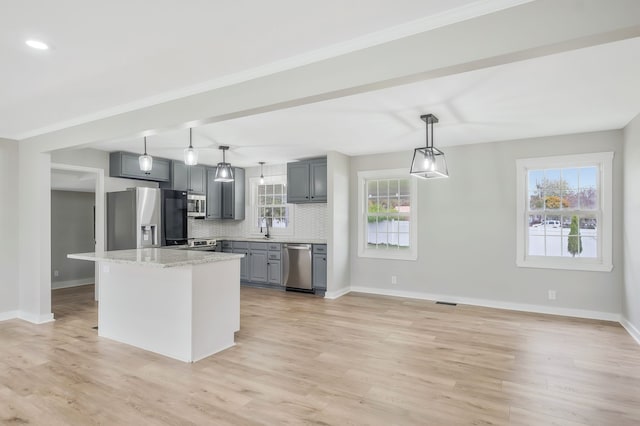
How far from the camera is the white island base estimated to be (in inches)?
133

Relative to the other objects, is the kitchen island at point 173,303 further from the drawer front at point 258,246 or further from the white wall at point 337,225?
the drawer front at point 258,246

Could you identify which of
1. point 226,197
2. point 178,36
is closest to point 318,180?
point 226,197

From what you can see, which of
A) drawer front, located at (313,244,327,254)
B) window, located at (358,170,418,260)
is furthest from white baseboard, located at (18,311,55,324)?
window, located at (358,170,418,260)

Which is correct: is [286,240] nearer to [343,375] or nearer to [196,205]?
[196,205]

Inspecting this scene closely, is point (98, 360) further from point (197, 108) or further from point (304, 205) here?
point (304, 205)

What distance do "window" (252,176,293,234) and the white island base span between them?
3.56 metres

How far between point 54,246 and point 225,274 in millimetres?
5325

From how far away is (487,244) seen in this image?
5.44 m

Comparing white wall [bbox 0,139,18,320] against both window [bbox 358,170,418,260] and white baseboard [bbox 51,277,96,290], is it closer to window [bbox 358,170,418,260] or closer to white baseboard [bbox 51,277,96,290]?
white baseboard [bbox 51,277,96,290]

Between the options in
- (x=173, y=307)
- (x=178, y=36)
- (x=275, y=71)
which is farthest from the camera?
(x=173, y=307)

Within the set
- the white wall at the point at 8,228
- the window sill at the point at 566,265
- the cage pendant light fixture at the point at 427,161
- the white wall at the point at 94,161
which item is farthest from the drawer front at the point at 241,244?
the window sill at the point at 566,265

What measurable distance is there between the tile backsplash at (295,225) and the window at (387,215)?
0.83 metres

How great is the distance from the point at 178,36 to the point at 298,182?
4582 mm

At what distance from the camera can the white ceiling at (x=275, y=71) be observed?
6.45 ft
